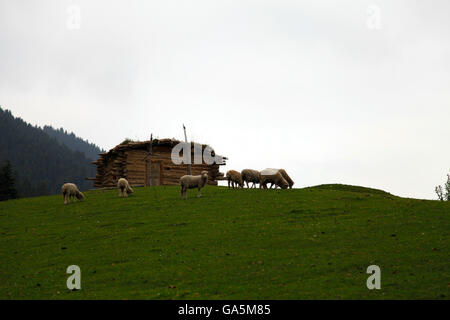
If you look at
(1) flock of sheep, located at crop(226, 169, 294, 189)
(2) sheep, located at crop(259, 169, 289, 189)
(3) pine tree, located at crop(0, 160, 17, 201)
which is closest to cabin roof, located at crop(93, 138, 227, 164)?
(1) flock of sheep, located at crop(226, 169, 294, 189)

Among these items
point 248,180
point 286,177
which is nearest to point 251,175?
point 248,180

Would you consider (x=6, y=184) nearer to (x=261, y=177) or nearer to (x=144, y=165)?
(x=144, y=165)

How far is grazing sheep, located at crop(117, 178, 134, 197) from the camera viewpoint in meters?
33.2

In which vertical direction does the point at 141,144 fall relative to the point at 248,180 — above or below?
above

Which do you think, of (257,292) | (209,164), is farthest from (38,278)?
(209,164)

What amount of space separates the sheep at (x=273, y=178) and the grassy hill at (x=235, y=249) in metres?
5.54

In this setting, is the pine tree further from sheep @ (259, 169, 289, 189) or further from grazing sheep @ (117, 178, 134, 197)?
sheep @ (259, 169, 289, 189)

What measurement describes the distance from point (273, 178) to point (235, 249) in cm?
1782

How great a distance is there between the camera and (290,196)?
28547 mm

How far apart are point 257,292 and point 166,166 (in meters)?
38.7

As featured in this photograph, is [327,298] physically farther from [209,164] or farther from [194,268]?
[209,164]

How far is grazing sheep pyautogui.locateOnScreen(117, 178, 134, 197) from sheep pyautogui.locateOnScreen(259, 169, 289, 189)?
1055 cm

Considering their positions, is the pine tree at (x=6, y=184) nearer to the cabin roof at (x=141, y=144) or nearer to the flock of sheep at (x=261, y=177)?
the cabin roof at (x=141, y=144)

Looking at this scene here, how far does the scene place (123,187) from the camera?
109 ft
